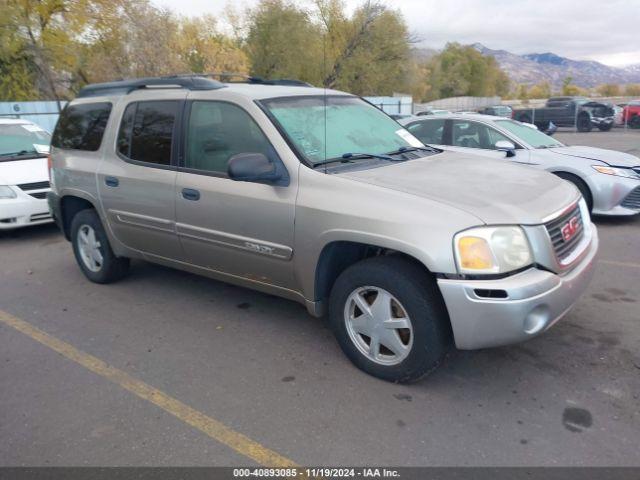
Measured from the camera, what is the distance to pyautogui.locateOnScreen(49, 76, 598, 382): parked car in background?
2912 millimetres

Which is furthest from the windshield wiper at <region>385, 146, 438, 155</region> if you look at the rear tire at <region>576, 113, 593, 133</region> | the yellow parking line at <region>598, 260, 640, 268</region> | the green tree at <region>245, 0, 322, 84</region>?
the green tree at <region>245, 0, 322, 84</region>

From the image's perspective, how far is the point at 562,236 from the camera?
10.5 feet

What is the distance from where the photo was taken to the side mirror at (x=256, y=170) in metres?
3.37

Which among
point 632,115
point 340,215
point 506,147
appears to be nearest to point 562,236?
point 340,215

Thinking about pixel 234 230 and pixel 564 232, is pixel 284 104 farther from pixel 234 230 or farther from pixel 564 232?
pixel 564 232

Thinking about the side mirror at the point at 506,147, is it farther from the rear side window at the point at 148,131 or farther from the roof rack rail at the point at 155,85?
the rear side window at the point at 148,131

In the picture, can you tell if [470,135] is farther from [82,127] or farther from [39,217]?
[39,217]

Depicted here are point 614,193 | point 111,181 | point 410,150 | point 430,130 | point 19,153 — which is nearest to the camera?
point 410,150

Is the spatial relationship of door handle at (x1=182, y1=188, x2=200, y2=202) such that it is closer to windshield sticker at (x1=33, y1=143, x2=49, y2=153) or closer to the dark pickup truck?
windshield sticker at (x1=33, y1=143, x2=49, y2=153)

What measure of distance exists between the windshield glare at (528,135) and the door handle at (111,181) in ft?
17.6

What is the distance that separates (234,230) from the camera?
3.80 meters

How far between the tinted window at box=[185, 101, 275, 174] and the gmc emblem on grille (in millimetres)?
1887

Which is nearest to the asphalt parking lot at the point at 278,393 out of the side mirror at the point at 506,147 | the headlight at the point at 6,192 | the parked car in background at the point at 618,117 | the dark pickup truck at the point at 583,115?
the side mirror at the point at 506,147

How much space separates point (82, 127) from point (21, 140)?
3767 mm
